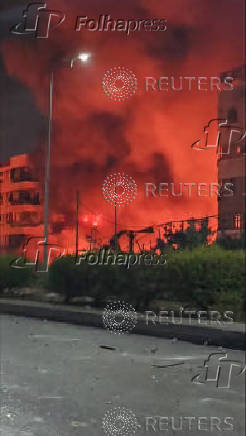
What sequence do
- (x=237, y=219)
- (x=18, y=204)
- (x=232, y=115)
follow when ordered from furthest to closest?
(x=18, y=204) → (x=232, y=115) → (x=237, y=219)

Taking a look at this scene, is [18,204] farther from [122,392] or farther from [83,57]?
[122,392]

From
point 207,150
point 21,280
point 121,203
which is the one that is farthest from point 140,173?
point 21,280

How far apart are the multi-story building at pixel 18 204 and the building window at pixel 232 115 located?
2.56 feet

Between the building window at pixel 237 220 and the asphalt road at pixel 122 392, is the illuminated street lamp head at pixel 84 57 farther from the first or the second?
the asphalt road at pixel 122 392

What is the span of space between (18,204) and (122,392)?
163cm

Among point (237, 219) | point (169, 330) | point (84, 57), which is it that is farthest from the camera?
point (169, 330)

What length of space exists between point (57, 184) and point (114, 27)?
2.28 feet

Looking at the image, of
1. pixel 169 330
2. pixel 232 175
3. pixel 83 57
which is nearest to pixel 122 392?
pixel 169 330

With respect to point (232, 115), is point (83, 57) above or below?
above

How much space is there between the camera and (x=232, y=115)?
2137mm

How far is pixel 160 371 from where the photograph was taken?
3.86 metres

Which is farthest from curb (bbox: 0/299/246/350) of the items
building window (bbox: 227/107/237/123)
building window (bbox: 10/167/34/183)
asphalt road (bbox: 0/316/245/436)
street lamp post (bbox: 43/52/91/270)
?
building window (bbox: 227/107/237/123)

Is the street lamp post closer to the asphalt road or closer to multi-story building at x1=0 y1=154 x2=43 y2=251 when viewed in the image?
multi-story building at x1=0 y1=154 x2=43 y2=251

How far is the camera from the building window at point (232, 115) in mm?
2104
